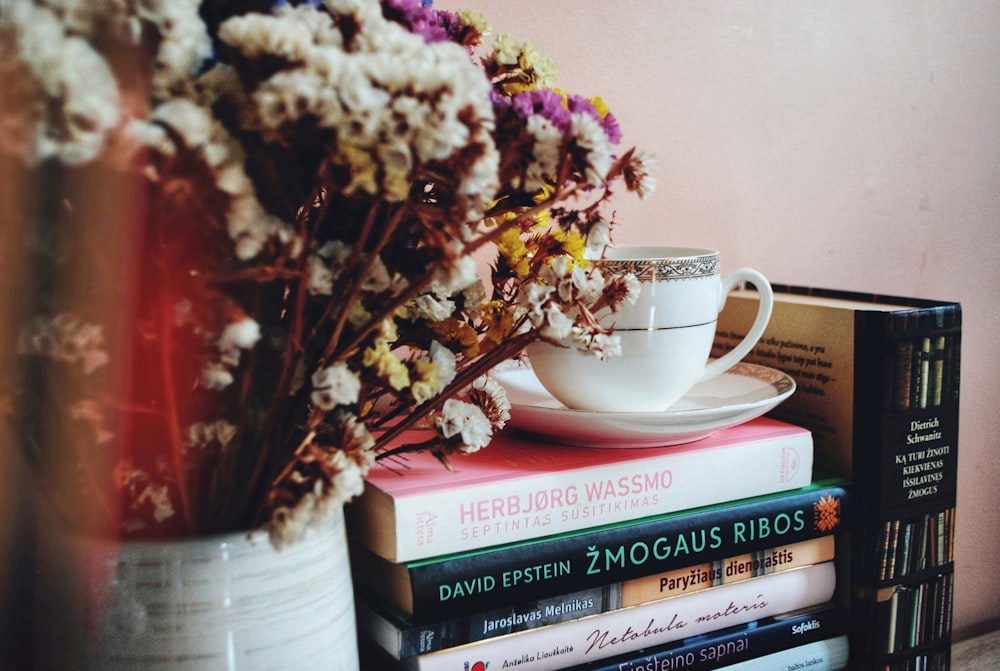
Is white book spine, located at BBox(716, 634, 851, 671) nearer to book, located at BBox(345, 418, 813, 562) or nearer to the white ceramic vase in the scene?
book, located at BBox(345, 418, 813, 562)

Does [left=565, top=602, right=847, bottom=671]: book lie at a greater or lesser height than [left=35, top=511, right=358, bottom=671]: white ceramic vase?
lesser

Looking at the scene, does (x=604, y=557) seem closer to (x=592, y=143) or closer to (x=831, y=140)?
(x=592, y=143)

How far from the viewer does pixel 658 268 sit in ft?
1.85

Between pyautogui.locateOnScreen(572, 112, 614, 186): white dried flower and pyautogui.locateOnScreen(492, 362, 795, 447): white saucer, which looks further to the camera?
pyautogui.locateOnScreen(492, 362, 795, 447): white saucer

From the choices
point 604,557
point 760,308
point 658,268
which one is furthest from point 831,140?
point 604,557

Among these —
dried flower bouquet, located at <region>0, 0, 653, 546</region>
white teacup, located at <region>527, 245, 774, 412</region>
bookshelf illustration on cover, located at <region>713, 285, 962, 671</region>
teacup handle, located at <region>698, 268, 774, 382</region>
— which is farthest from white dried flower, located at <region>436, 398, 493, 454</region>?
bookshelf illustration on cover, located at <region>713, 285, 962, 671</region>

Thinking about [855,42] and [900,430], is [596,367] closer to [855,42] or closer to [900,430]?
[900,430]

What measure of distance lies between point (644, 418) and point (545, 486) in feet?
0.27

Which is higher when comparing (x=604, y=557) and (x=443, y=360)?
(x=443, y=360)

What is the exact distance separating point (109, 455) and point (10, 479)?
23cm

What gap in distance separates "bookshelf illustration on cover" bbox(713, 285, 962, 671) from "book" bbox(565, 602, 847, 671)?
0.03 m

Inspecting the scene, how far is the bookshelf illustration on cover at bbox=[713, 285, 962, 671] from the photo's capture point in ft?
2.11

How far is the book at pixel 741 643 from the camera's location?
0.58 metres

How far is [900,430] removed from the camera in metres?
0.65
